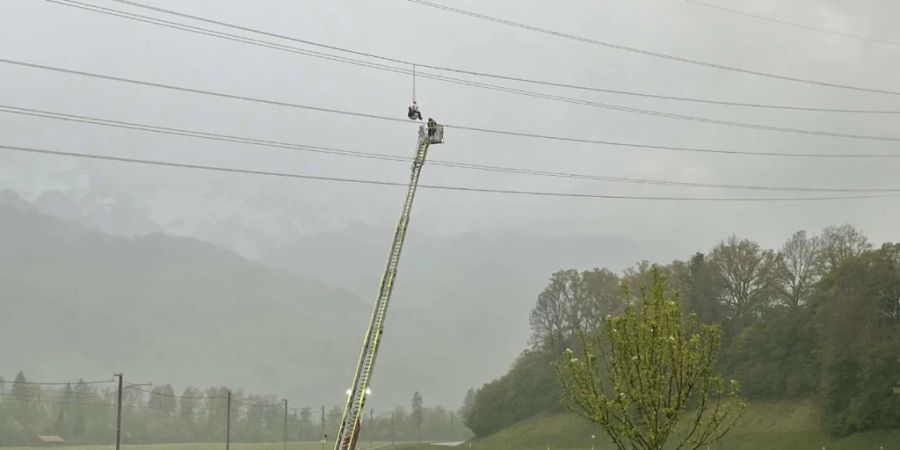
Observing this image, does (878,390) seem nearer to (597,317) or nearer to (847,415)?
(847,415)

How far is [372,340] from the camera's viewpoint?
4059 cm

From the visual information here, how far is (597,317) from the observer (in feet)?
646

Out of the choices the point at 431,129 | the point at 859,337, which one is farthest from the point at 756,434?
the point at 431,129

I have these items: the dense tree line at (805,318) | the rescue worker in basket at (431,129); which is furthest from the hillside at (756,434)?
the rescue worker in basket at (431,129)

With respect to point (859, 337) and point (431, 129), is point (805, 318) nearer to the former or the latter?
point (859, 337)

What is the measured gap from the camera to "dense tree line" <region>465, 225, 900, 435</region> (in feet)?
392

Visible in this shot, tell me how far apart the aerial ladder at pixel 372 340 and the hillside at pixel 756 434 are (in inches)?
3561

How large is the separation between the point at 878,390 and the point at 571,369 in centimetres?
10539

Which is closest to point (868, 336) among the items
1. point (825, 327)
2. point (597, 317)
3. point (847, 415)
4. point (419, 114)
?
point (825, 327)

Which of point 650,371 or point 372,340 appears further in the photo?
point 372,340

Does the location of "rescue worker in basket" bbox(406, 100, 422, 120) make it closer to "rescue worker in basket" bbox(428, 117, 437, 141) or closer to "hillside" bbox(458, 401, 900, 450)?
"rescue worker in basket" bbox(428, 117, 437, 141)

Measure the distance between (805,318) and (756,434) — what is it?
2873cm

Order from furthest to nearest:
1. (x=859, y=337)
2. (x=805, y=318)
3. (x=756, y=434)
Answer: (x=805, y=318)
(x=756, y=434)
(x=859, y=337)

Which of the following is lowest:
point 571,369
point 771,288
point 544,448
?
point 544,448
